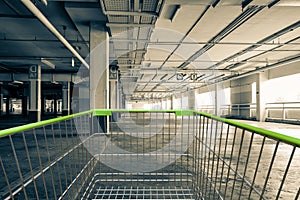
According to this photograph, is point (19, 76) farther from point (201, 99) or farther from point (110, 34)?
point (201, 99)

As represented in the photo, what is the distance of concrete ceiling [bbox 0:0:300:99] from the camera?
642cm

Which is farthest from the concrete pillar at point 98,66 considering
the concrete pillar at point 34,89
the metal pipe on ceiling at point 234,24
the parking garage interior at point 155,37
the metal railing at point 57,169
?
the concrete pillar at point 34,89

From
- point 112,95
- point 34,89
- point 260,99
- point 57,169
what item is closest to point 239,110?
point 260,99

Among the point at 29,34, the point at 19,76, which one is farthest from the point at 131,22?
the point at 19,76

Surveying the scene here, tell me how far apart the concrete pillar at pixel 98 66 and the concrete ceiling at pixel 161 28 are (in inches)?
13.2

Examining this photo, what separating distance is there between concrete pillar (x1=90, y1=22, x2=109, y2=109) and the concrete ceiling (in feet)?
1.10

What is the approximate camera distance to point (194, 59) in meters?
15.6

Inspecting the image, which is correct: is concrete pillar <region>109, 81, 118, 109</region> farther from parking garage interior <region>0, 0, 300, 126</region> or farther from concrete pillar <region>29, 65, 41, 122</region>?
concrete pillar <region>29, 65, 41, 122</region>

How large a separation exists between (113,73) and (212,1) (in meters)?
10.3

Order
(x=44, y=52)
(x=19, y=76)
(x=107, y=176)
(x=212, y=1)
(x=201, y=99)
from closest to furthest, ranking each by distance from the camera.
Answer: (x=107, y=176) → (x=212, y=1) → (x=44, y=52) → (x=19, y=76) → (x=201, y=99)

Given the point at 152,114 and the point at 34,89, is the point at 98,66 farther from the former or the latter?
the point at 34,89

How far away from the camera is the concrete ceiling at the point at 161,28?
6.42m

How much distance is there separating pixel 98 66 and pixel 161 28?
9.18 feet

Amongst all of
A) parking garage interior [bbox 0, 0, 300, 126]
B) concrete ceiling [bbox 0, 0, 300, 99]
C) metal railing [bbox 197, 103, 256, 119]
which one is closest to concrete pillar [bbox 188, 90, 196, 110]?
metal railing [bbox 197, 103, 256, 119]
